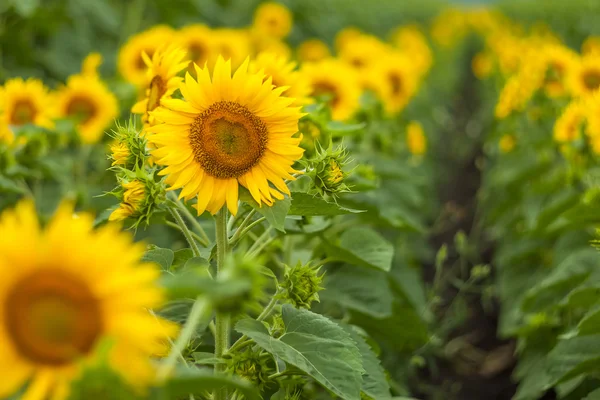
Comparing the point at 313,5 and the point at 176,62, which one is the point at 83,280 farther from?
the point at 313,5

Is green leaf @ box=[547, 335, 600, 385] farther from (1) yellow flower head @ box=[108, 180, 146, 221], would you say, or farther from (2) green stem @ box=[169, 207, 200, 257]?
(1) yellow flower head @ box=[108, 180, 146, 221]

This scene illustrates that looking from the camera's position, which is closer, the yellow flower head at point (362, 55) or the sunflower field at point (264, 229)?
the sunflower field at point (264, 229)

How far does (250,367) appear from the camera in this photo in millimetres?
1368

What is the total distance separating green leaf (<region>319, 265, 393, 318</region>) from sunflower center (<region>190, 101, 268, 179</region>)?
2.56ft

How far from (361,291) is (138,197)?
0.93 meters

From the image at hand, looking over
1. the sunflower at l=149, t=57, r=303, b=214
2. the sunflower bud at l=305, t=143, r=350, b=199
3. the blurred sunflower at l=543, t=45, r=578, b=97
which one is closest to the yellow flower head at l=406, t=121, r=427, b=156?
the blurred sunflower at l=543, t=45, r=578, b=97

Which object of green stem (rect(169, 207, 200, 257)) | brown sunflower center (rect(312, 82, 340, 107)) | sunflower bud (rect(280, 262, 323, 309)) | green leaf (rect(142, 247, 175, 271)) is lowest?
sunflower bud (rect(280, 262, 323, 309))

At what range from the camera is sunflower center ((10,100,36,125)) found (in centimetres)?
254

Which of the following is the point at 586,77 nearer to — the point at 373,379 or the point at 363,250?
the point at 363,250

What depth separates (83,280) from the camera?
0.89 meters

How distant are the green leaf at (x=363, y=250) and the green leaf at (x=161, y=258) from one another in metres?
0.54

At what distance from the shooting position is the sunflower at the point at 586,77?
3.13 m

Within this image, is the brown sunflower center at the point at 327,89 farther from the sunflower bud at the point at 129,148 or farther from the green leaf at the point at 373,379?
the sunflower bud at the point at 129,148

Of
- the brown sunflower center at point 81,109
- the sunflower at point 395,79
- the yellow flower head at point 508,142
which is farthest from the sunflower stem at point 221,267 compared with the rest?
the yellow flower head at point 508,142
